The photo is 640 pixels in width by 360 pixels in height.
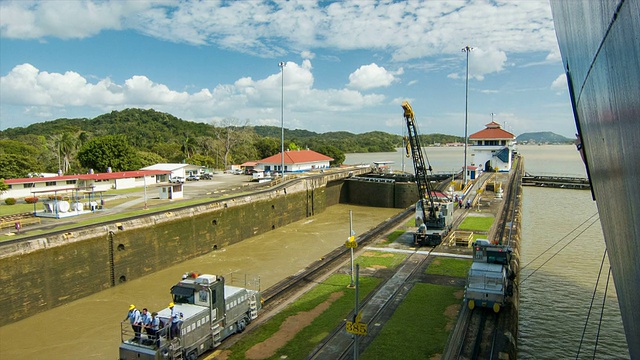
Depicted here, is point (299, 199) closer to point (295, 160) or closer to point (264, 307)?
point (295, 160)

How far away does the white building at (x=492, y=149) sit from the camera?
7081 cm

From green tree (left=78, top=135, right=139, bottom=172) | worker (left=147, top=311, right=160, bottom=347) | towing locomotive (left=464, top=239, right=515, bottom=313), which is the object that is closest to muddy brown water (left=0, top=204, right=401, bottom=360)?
worker (left=147, top=311, right=160, bottom=347)

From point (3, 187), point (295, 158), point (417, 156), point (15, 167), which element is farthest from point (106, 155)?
point (417, 156)

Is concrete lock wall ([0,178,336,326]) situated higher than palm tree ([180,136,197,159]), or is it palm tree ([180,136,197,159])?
palm tree ([180,136,197,159])

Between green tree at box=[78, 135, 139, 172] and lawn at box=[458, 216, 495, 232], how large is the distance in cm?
4698

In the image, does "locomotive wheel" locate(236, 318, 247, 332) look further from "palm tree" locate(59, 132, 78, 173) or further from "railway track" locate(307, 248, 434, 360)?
"palm tree" locate(59, 132, 78, 173)

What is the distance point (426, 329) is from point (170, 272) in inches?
787

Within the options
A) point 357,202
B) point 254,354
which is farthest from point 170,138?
point 254,354

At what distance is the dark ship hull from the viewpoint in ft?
13.2

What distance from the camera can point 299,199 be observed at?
50.2 meters

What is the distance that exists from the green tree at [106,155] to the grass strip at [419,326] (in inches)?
2053

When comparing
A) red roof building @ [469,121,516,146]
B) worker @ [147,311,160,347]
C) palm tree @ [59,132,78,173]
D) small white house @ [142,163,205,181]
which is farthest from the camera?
palm tree @ [59,132,78,173]

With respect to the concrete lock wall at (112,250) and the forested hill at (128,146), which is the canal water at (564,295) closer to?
the concrete lock wall at (112,250)

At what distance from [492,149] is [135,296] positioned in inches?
2403
